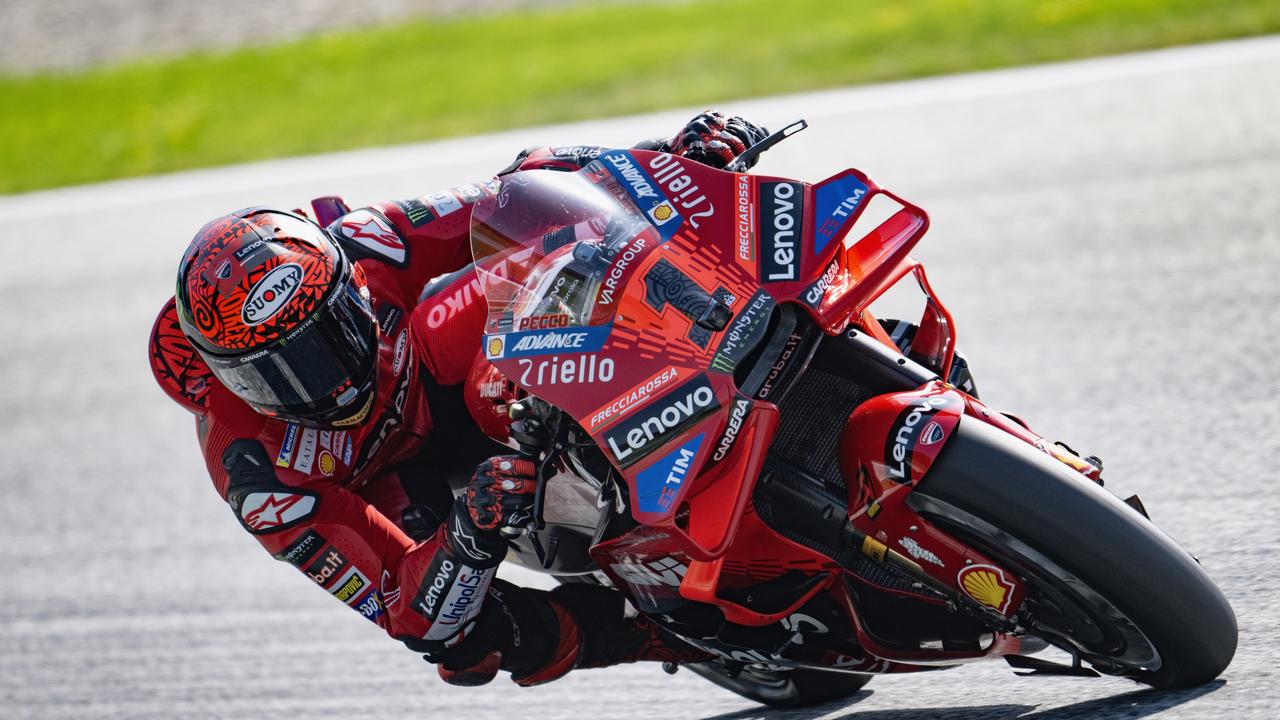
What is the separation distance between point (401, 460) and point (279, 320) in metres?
0.73

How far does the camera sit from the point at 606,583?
3.89m

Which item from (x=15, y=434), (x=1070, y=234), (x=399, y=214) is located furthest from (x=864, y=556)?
(x=15, y=434)

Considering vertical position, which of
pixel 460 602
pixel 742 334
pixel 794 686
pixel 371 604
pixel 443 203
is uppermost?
pixel 742 334

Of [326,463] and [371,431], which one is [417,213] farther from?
[326,463]

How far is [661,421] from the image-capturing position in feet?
9.06

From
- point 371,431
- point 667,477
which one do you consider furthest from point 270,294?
point 667,477

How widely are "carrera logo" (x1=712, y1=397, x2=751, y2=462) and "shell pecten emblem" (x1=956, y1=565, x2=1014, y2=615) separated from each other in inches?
22.0

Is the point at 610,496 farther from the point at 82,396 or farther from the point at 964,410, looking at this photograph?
the point at 82,396

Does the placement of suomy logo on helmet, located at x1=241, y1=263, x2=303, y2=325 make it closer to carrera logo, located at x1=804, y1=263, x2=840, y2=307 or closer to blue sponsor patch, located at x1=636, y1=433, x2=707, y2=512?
blue sponsor patch, located at x1=636, y1=433, x2=707, y2=512

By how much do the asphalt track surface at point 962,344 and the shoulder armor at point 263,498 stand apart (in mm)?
1053

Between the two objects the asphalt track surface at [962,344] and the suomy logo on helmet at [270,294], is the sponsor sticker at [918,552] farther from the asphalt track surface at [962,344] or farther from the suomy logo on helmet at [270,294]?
the suomy logo on helmet at [270,294]

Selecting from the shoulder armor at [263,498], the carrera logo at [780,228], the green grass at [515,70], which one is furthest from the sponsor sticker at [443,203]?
the green grass at [515,70]

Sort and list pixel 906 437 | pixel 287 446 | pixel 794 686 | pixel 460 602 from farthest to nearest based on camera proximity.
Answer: pixel 794 686 → pixel 287 446 → pixel 460 602 → pixel 906 437

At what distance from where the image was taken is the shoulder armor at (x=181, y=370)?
380 centimetres
